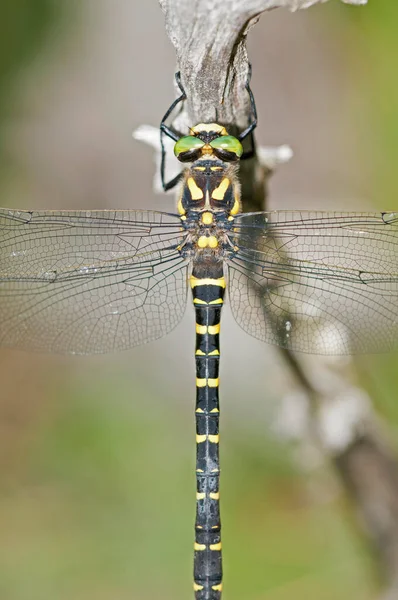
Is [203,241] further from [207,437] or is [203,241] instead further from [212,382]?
[207,437]

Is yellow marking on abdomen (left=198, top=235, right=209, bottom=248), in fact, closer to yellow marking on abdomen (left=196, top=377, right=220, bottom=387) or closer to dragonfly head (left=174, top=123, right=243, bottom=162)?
dragonfly head (left=174, top=123, right=243, bottom=162)

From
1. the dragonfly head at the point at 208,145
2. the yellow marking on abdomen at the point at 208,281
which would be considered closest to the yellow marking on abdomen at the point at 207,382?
the yellow marking on abdomen at the point at 208,281

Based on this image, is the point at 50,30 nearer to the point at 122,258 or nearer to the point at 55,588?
the point at 122,258

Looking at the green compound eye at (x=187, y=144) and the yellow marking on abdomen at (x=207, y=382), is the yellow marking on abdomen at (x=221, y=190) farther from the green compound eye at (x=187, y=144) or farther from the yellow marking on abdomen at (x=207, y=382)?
the yellow marking on abdomen at (x=207, y=382)

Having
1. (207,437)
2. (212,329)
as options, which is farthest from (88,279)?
(207,437)

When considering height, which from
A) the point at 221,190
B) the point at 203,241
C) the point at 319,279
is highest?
the point at 221,190

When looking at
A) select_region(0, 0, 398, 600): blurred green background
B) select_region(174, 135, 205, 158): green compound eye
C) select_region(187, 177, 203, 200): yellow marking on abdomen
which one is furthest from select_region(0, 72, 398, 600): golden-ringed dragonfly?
select_region(0, 0, 398, 600): blurred green background

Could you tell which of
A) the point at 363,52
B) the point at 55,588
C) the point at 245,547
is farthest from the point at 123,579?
the point at 363,52
